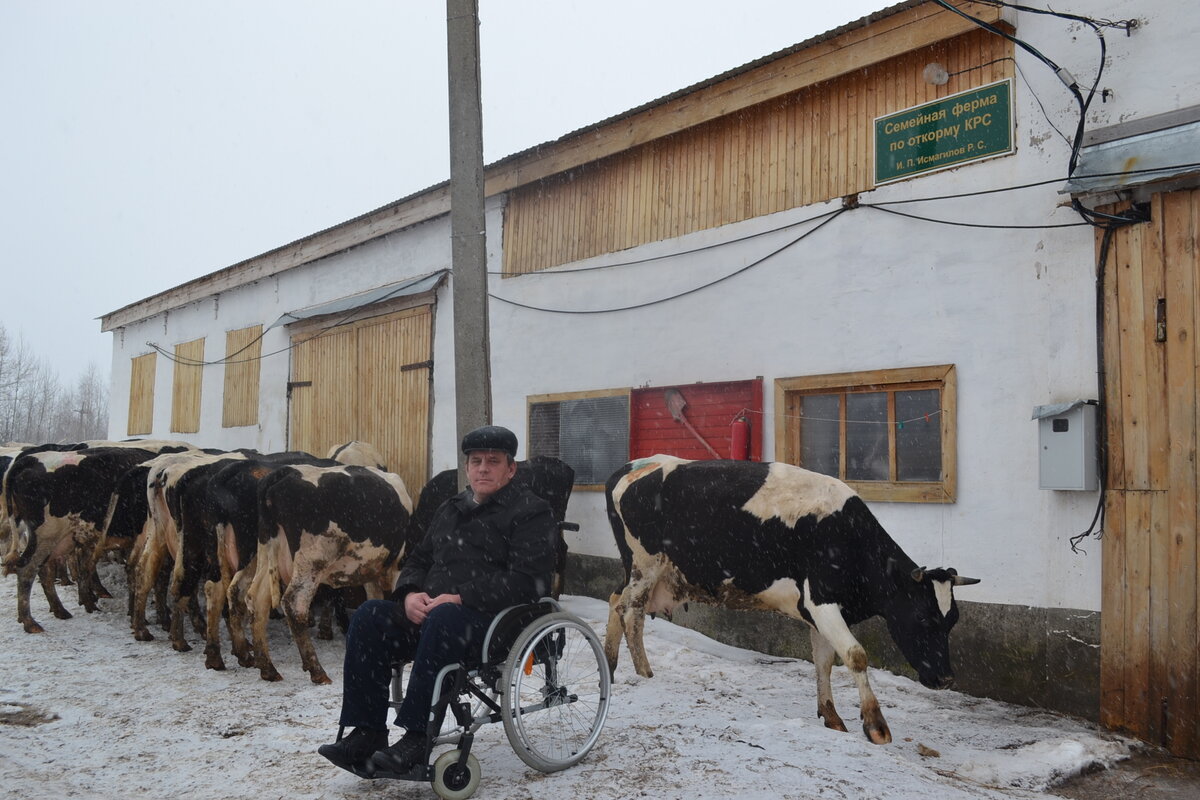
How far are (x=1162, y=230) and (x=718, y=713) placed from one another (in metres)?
3.79

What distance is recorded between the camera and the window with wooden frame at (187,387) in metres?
17.5

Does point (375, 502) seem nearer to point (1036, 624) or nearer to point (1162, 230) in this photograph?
point (1036, 624)

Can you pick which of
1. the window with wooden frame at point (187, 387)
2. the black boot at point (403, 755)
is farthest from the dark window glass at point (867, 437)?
the window with wooden frame at point (187, 387)

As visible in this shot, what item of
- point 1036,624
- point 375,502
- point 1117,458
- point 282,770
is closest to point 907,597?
point 1036,624

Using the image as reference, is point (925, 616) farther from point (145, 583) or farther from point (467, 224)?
point (145, 583)

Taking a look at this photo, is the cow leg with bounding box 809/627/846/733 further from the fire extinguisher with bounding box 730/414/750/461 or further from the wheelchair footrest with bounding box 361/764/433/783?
the wheelchair footrest with bounding box 361/764/433/783

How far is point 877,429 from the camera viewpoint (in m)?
6.89

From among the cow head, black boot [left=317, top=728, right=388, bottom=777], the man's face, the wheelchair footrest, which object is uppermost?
the man's face

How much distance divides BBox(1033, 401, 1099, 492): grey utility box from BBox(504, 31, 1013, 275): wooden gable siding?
2320 millimetres

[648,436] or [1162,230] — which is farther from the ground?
[1162,230]

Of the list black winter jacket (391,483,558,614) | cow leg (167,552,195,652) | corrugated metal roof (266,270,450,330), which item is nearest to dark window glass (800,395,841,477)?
black winter jacket (391,483,558,614)

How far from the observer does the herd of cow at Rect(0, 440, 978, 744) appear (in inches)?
Answer: 210

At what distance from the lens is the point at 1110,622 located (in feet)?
17.9

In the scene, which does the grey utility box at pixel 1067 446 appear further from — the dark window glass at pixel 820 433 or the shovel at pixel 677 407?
the shovel at pixel 677 407
